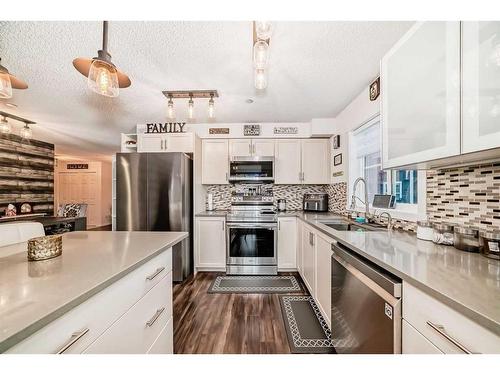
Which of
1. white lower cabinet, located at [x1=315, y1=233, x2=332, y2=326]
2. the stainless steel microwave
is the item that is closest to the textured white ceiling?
the stainless steel microwave

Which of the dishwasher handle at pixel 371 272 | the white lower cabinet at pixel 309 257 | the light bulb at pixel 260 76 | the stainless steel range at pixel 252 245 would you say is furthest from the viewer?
the stainless steel range at pixel 252 245

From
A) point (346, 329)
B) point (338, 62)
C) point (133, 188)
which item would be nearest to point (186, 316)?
point (346, 329)

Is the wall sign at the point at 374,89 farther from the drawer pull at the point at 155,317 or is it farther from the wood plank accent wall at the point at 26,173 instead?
the wood plank accent wall at the point at 26,173

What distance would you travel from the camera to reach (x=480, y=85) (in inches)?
31.4

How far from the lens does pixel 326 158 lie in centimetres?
342

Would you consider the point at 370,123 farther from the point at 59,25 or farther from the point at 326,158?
the point at 59,25

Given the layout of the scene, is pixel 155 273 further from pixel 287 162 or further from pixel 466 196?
pixel 287 162

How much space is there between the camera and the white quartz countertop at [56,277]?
49 cm

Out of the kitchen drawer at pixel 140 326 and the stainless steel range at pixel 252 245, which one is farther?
the stainless steel range at pixel 252 245

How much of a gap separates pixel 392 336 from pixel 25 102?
13.9ft

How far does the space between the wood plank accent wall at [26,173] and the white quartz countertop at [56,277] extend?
4.40m

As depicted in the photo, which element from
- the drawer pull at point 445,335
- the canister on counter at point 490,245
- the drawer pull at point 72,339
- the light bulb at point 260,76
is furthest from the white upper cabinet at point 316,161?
the drawer pull at point 72,339

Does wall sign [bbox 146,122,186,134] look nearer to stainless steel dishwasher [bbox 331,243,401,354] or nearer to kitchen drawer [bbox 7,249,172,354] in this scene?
kitchen drawer [bbox 7,249,172,354]
